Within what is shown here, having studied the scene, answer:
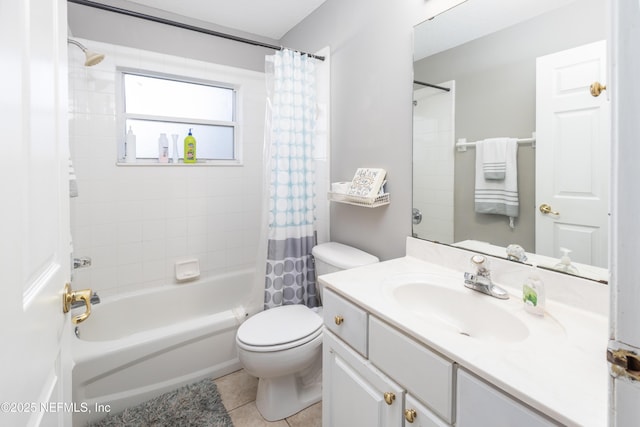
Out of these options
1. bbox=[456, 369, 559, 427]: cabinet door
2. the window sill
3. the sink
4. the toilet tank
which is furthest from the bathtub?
bbox=[456, 369, 559, 427]: cabinet door

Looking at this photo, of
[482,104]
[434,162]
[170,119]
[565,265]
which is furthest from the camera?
[170,119]

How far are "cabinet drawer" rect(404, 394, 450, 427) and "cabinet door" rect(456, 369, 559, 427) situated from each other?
76 mm

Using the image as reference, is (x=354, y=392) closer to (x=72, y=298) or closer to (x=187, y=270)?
(x=72, y=298)

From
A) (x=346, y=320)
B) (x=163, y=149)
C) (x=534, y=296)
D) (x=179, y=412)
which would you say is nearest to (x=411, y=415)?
(x=346, y=320)

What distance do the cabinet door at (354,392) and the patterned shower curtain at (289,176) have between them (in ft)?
2.46

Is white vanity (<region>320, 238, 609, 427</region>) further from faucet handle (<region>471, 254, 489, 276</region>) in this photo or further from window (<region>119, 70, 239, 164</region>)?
window (<region>119, 70, 239, 164</region>)

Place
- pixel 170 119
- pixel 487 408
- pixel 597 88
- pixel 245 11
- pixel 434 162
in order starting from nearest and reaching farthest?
pixel 487 408
pixel 597 88
pixel 434 162
pixel 245 11
pixel 170 119

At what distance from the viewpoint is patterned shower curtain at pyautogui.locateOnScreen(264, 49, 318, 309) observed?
192 cm

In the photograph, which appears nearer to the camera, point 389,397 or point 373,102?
point 389,397

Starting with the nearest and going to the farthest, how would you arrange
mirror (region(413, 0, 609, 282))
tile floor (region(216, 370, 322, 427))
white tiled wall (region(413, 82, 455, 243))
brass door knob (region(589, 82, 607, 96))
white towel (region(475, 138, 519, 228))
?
brass door knob (region(589, 82, 607, 96)) < mirror (region(413, 0, 609, 282)) < white towel (region(475, 138, 519, 228)) < white tiled wall (region(413, 82, 455, 243)) < tile floor (region(216, 370, 322, 427))

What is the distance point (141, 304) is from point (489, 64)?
251cm

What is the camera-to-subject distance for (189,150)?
241 cm

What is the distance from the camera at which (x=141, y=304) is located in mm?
2229

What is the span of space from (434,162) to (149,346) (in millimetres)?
1776
